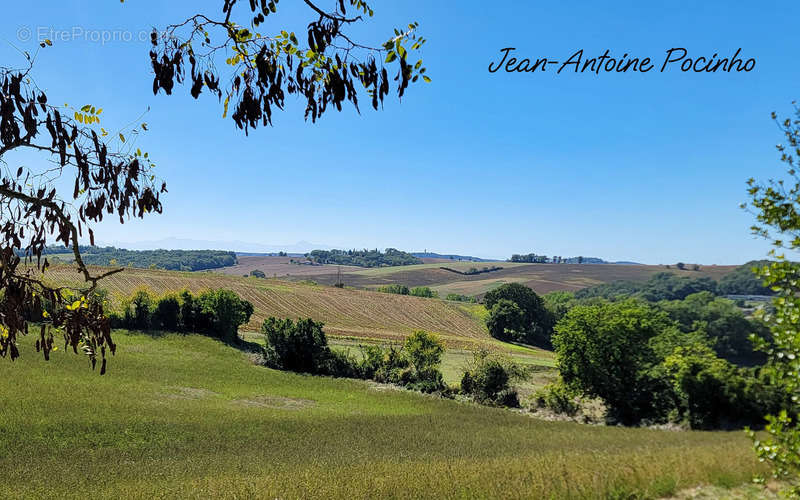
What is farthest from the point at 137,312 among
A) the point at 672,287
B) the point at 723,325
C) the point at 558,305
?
the point at 672,287

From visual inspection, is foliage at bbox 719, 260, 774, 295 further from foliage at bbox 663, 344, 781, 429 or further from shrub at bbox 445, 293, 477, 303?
foliage at bbox 663, 344, 781, 429

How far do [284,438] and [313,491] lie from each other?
13462mm

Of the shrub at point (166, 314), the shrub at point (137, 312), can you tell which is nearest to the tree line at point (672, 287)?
the shrub at point (166, 314)

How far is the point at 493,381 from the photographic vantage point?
38.8m

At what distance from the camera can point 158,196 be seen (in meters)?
4.59

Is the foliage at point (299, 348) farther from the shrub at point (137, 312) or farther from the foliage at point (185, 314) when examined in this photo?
the shrub at point (137, 312)

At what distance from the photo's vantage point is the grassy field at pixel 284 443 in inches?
338

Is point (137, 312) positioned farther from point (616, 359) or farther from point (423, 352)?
point (616, 359)

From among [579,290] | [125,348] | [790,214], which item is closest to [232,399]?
[125,348]

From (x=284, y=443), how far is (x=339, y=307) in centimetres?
6977

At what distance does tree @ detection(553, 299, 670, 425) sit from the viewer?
109ft

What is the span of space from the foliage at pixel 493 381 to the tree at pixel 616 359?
499cm

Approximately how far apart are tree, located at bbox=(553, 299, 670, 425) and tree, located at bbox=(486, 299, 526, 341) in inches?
2232

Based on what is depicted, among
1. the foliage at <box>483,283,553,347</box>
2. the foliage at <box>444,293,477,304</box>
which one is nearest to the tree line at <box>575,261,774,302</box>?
the foliage at <box>483,283,553,347</box>
